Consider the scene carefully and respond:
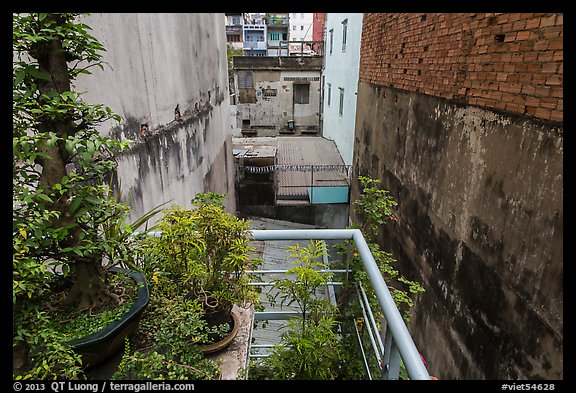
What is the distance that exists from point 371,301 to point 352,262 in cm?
38

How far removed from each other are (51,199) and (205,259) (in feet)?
2.95

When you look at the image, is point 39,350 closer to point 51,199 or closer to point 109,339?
point 109,339

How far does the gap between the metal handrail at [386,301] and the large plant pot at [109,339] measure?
0.82 metres

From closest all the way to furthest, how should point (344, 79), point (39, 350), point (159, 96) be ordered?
point (39, 350) → point (159, 96) → point (344, 79)

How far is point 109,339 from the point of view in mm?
1717

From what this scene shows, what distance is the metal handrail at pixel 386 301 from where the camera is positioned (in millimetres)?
1388

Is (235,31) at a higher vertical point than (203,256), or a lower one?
higher

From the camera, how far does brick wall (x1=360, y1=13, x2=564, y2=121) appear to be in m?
2.37

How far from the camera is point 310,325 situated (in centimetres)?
247

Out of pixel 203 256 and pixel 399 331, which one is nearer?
pixel 399 331

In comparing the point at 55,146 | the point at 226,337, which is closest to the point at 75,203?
the point at 55,146

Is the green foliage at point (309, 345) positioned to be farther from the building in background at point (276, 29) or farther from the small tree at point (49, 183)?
the building in background at point (276, 29)

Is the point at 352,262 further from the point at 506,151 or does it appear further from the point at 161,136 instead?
the point at 161,136
